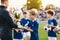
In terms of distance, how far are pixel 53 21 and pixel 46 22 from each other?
3.8 inches

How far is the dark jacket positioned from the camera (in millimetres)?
2576

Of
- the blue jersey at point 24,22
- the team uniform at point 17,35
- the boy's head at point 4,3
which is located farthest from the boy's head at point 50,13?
the boy's head at point 4,3

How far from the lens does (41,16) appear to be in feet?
8.50

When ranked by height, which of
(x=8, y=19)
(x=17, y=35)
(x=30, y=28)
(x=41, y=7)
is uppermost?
(x=41, y=7)

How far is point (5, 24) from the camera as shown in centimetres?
261

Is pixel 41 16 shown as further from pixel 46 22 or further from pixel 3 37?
pixel 3 37

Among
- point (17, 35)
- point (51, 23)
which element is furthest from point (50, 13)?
point (17, 35)

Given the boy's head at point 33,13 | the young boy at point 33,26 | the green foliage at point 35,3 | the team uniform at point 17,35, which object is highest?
the green foliage at point 35,3

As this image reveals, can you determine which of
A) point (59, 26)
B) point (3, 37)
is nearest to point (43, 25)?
point (59, 26)

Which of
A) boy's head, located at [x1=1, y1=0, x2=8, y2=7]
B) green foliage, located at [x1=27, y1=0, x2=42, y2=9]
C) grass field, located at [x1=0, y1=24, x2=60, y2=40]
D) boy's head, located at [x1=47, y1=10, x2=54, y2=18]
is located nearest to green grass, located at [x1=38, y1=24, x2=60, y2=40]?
grass field, located at [x1=0, y1=24, x2=60, y2=40]

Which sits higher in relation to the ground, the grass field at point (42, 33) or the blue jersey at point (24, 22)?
the blue jersey at point (24, 22)

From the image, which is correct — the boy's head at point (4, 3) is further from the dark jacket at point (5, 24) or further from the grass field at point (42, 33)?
the grass field at point (42, 33)

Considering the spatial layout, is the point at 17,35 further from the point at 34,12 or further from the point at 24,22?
the point at 34,12

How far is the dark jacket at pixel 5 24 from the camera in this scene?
2.58 meters
